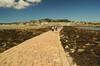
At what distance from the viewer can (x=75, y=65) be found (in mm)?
3775

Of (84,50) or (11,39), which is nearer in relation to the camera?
(84,50)

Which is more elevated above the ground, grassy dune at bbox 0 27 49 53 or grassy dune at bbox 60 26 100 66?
grassy dune at bbox 0 27 49 53

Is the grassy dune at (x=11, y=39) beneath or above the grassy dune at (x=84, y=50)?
above

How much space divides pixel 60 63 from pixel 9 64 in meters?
2.36

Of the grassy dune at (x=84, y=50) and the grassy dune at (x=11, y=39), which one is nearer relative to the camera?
the grassy dune at (x=84, y=50)

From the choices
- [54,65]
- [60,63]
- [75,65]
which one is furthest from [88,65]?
[54,65]

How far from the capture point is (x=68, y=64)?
3879 mm

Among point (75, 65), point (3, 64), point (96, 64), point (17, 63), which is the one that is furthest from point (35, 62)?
point (96, 64)

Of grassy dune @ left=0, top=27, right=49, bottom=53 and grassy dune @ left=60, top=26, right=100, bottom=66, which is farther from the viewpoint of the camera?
grassy dune @ left=0, top=27, right=49, bottom=53

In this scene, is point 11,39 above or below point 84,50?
above

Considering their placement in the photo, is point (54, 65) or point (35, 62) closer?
point (54, 65)

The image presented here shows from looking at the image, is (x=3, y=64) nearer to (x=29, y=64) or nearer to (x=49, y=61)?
(x=29, y=64)

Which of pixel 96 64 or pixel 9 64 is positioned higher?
pixel 9 64

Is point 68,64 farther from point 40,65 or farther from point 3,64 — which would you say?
point 3,64
